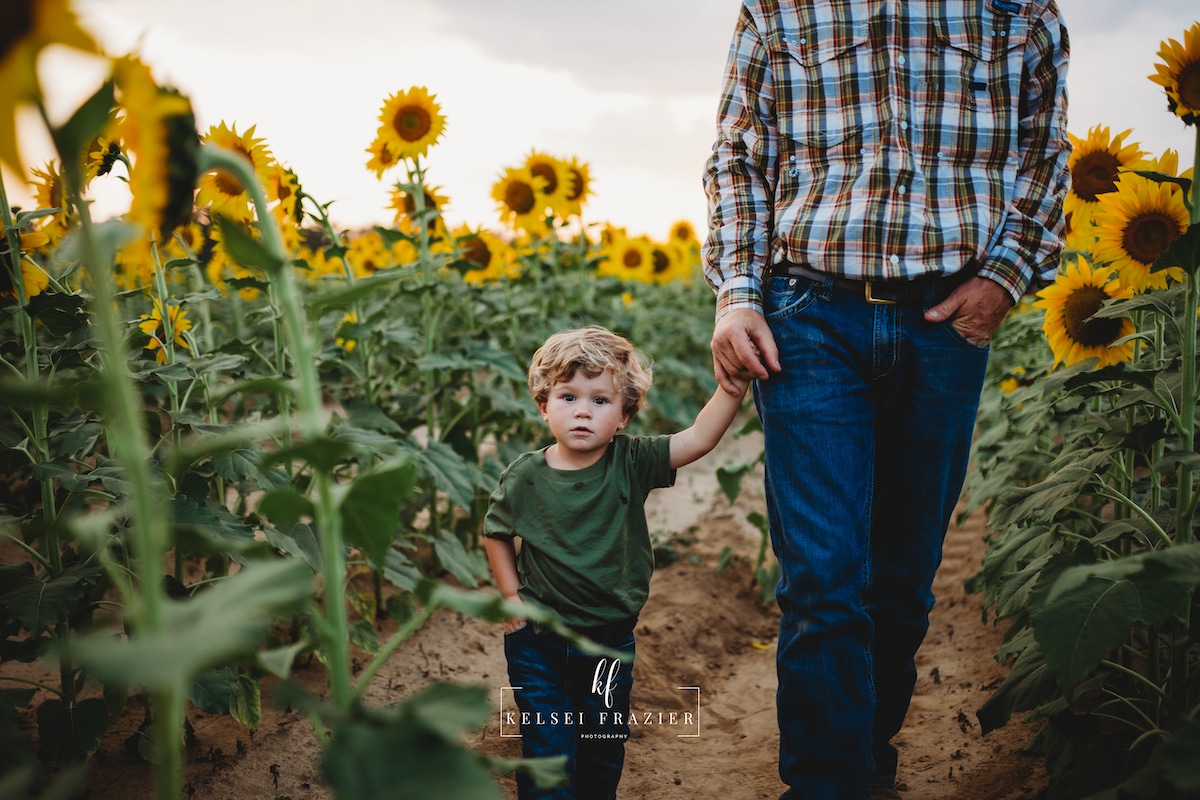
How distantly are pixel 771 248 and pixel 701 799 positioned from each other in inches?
55.7

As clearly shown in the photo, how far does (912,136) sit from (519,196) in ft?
9.68

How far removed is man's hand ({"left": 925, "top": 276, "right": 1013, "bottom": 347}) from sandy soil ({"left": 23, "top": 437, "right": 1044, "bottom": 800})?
3.50 feet

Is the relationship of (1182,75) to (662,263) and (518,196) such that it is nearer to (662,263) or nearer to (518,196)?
(518,196)

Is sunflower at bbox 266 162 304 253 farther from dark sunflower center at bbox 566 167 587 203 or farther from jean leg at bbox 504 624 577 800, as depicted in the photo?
dark sunflower center at bbox 566 167 587 203

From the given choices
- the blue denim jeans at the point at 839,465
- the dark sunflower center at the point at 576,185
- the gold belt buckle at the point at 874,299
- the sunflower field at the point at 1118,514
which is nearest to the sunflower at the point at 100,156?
the blue denim jeans at the point at 839,465

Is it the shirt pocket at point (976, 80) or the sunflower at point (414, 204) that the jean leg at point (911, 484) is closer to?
the shirt pocket at point (976, 80)

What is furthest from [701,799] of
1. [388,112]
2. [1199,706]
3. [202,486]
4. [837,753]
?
[388,112]

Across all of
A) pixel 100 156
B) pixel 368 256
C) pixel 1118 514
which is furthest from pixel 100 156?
pixel 368 256

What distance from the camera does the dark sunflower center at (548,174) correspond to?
468cm

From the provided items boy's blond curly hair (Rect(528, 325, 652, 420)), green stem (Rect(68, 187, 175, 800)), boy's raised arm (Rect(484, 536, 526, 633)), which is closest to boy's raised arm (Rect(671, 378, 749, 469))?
boy's blond curly hair (Rect(528, 325, 652, 420))

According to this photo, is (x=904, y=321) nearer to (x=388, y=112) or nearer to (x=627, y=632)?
(x=627, y=632)

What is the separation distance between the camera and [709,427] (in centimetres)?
193

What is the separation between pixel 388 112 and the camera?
11.6ft

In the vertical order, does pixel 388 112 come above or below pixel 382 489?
above
